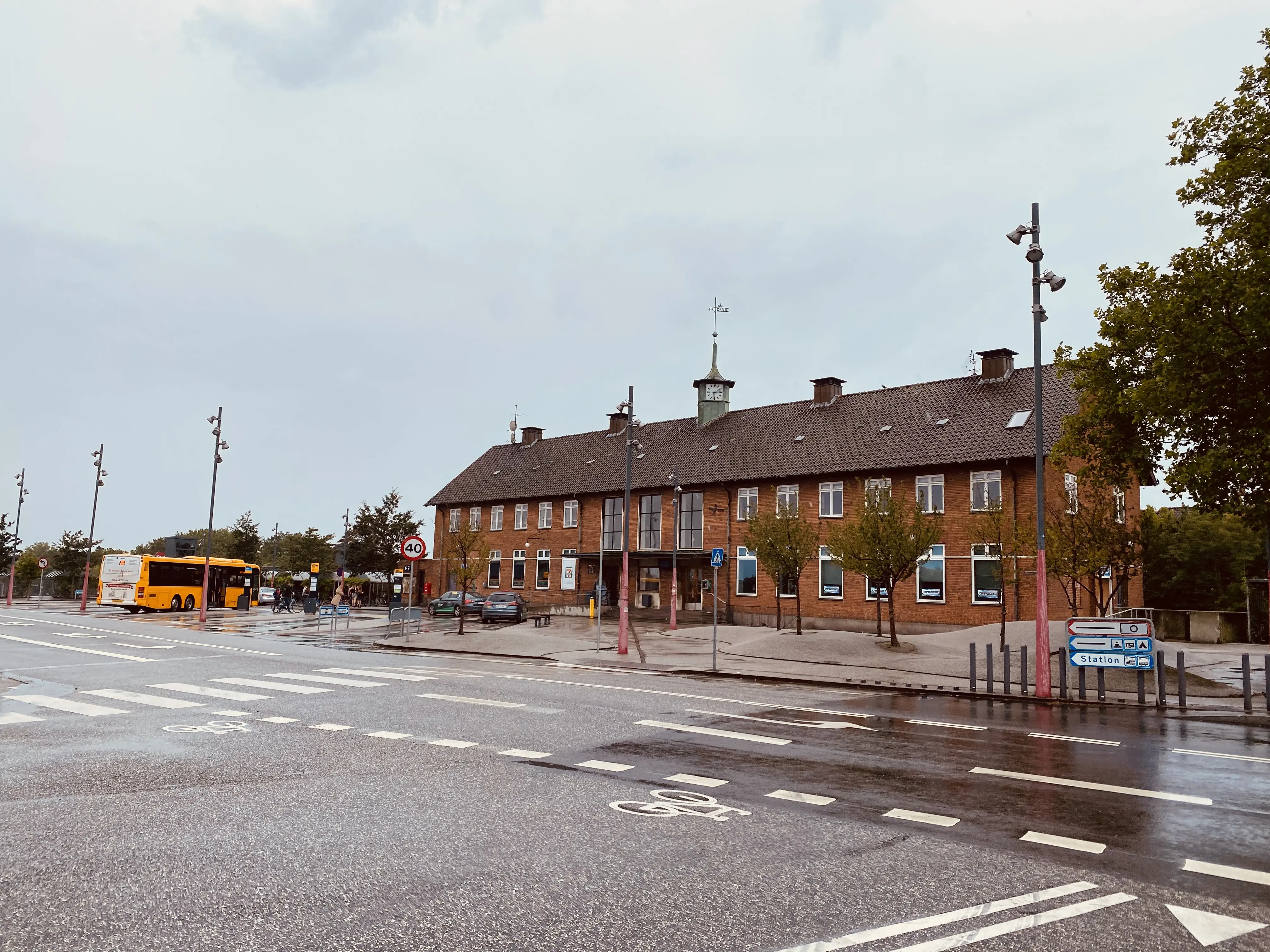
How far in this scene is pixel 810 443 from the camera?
43094mm

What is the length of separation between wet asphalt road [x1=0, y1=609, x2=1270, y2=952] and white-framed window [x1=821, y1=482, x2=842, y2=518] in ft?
89.7

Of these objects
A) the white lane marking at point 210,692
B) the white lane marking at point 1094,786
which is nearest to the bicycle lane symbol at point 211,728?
the white lane marking at point 210,692

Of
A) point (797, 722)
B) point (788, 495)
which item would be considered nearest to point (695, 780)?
point (797, 722)

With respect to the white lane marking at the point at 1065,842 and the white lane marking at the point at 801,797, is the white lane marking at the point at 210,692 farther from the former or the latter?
the white lane marking at the point at 1065,842

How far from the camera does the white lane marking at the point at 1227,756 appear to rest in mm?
9875

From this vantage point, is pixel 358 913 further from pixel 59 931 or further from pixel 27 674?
pixel 27 674

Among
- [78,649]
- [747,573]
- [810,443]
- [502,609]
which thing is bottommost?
[78,649]

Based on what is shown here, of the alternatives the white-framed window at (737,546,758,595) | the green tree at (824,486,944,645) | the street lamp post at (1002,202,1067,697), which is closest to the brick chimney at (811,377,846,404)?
the white-framed window at (737,546,758,595)

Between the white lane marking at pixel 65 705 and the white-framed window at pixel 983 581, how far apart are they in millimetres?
29520

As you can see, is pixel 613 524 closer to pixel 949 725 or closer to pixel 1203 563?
pixel 1203 563

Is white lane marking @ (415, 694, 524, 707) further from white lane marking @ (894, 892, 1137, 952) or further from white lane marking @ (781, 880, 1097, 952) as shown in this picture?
white lane marking @ (894, 892, 1137, 952)

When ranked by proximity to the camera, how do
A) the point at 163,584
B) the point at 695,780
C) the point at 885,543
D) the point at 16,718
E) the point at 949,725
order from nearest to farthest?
the point at 695,780
the point at 16,718
the point at 949,725
the point at 885,543
the point at 163,584

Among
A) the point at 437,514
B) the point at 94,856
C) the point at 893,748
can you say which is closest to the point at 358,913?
the point at 94,856

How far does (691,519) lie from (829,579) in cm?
904
